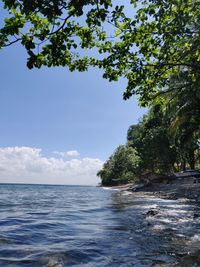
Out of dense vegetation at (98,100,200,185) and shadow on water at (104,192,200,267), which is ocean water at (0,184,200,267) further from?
dense vegetation at (98,100,200,185)

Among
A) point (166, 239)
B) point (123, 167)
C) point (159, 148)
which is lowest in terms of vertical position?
point (166, 239)

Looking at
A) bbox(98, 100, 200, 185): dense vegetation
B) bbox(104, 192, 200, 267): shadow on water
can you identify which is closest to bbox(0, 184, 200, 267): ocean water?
bbox(104, 192, 200, 267): shadow on water

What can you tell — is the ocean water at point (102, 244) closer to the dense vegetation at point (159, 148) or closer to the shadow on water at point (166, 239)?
the shadow on water at point (166, 239)

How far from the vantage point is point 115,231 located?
10109 millimetres

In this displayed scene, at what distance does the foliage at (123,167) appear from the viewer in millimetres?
67562

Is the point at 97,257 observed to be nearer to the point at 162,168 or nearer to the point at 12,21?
the point at 12,21

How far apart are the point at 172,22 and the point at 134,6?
1041 mm

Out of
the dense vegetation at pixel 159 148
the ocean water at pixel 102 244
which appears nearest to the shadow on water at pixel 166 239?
the ocean water at pixel 102 244

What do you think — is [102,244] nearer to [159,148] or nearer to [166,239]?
[166,239]

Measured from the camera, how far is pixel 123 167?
3004 inches

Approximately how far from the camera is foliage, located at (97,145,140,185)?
67.6 metres

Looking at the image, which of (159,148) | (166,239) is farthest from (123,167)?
(166,239)

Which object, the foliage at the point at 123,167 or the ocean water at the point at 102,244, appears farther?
the foliage at the point at 123,167

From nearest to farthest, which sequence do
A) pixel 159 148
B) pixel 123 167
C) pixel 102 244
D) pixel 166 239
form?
pixel 102 244
pixel 166 239
pixel 159 148
pixel 123 167
